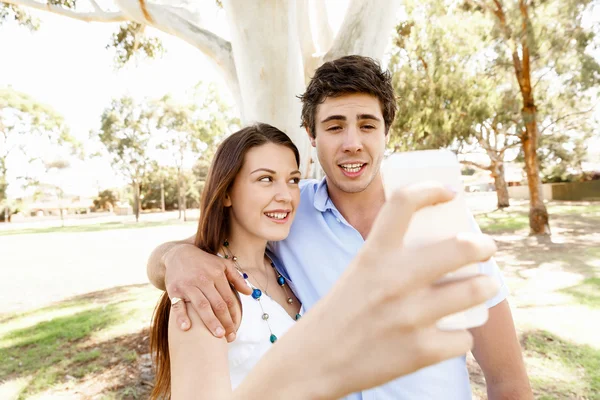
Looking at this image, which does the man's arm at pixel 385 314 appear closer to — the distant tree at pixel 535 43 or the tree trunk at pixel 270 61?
the tree trunk at pixel 270 61

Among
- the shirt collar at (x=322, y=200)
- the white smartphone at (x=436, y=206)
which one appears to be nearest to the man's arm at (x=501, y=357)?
the shirt collar at (x=322, y=200)

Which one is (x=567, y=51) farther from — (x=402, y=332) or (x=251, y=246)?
(x=402, y=332)

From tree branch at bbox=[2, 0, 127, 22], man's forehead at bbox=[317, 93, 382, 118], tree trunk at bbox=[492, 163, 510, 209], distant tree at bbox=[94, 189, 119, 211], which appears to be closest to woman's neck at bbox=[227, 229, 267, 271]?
man's forehead at bbox=[317, 93, 382, 118]

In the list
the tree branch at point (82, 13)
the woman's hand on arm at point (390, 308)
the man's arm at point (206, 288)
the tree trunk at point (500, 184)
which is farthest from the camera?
the tree trunk at point (500, 184)

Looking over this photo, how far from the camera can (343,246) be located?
1.59 metres

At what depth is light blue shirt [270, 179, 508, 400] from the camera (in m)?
1.38

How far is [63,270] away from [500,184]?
20473mm

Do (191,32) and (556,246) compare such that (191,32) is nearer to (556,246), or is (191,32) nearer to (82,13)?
(82,13)

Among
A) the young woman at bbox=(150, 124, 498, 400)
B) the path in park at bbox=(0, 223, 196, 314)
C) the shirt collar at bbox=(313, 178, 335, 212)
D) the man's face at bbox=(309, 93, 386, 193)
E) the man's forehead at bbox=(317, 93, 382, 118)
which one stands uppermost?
the man's forehead at bbox=(317, 93, 382, 118)

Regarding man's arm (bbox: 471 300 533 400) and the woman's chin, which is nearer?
man's arm (bbox: 471 300 533 400)

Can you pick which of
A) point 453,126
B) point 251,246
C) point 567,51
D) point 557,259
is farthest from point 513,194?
point 251,246

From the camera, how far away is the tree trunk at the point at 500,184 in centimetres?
2058

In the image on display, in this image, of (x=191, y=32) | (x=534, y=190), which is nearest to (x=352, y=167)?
(x=191, y=32)

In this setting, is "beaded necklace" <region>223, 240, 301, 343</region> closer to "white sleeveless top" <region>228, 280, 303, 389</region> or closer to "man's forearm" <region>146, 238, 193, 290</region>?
"white sleeveless top" <region>228, 280, 303, 389</region>
